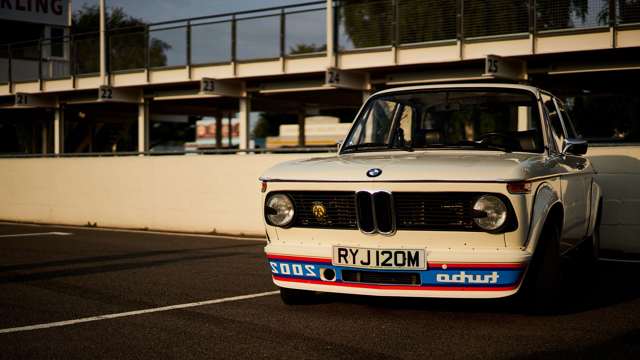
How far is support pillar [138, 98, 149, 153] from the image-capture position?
26562 mm

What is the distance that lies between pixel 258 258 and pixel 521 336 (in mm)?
5487

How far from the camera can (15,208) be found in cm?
1958

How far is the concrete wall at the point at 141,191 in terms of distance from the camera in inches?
576

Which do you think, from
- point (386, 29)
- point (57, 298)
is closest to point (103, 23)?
point (386, 29)

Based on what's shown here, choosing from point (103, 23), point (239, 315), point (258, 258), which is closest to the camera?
point (239, 315)

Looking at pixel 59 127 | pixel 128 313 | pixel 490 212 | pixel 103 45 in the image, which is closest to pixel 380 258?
pixel 490 212

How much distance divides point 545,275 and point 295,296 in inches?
75.5

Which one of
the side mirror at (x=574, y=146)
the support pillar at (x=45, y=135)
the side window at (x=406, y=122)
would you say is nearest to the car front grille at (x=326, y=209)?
the side window at (x=406, y=122)

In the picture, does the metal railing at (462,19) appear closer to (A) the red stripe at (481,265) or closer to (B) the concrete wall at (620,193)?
(B) the concrete wall at (620,193)

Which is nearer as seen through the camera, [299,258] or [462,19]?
[299,258]

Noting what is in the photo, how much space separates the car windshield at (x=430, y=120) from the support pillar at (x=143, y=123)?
20.0m

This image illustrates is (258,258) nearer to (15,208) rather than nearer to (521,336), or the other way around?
(521,336)

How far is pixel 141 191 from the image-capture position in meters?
16.4

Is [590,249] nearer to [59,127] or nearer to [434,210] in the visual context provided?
[434,210]
